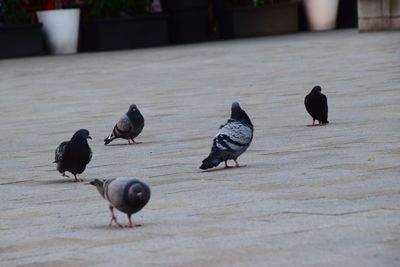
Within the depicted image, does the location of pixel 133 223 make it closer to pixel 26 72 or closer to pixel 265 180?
pixel 265 180

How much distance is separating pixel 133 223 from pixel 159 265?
1607 mm

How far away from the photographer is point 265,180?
10156 mm

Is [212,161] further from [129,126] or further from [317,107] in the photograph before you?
[317,107]

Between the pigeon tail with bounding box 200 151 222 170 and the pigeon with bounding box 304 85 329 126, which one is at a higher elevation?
the pigeon tail with bounding box 200 151 222 170

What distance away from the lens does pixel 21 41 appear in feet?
107

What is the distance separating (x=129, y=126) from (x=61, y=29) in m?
19.4

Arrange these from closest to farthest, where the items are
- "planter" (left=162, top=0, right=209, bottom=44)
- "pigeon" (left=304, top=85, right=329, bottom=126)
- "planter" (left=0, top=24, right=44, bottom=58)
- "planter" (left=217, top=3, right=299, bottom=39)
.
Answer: "pigeon" (left=304, top=85, right=329, bottom=126), "planter" (left=0, top=24, right=44, bottom=58), "planter" (left=162, top=0, right=209, bottom=44), "planter" (left=217, top=3, right=299, bottom=39)

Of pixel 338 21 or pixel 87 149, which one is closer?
pixel 87 149

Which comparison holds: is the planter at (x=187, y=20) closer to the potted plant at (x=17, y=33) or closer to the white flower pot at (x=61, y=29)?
the white flower pot at (x=61, y=29)

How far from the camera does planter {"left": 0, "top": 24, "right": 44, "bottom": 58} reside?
32.5m

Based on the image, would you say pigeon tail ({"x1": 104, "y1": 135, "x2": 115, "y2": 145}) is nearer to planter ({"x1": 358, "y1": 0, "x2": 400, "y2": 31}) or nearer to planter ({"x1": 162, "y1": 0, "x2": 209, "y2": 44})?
planter ({"x1": 358, "y1": 0, "x2": 400, "y2": 31})

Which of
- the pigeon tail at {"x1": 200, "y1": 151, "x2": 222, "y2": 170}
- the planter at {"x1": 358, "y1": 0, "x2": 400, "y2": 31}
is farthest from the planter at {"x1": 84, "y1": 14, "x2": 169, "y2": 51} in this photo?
the pigeon tail at {"x1": 200, "y1": 151, "x2": 222, "y2": 170}

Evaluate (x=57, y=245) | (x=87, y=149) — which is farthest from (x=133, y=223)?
(x=87, y=149)

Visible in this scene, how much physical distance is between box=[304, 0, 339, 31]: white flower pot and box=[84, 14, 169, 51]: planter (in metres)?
4.17
